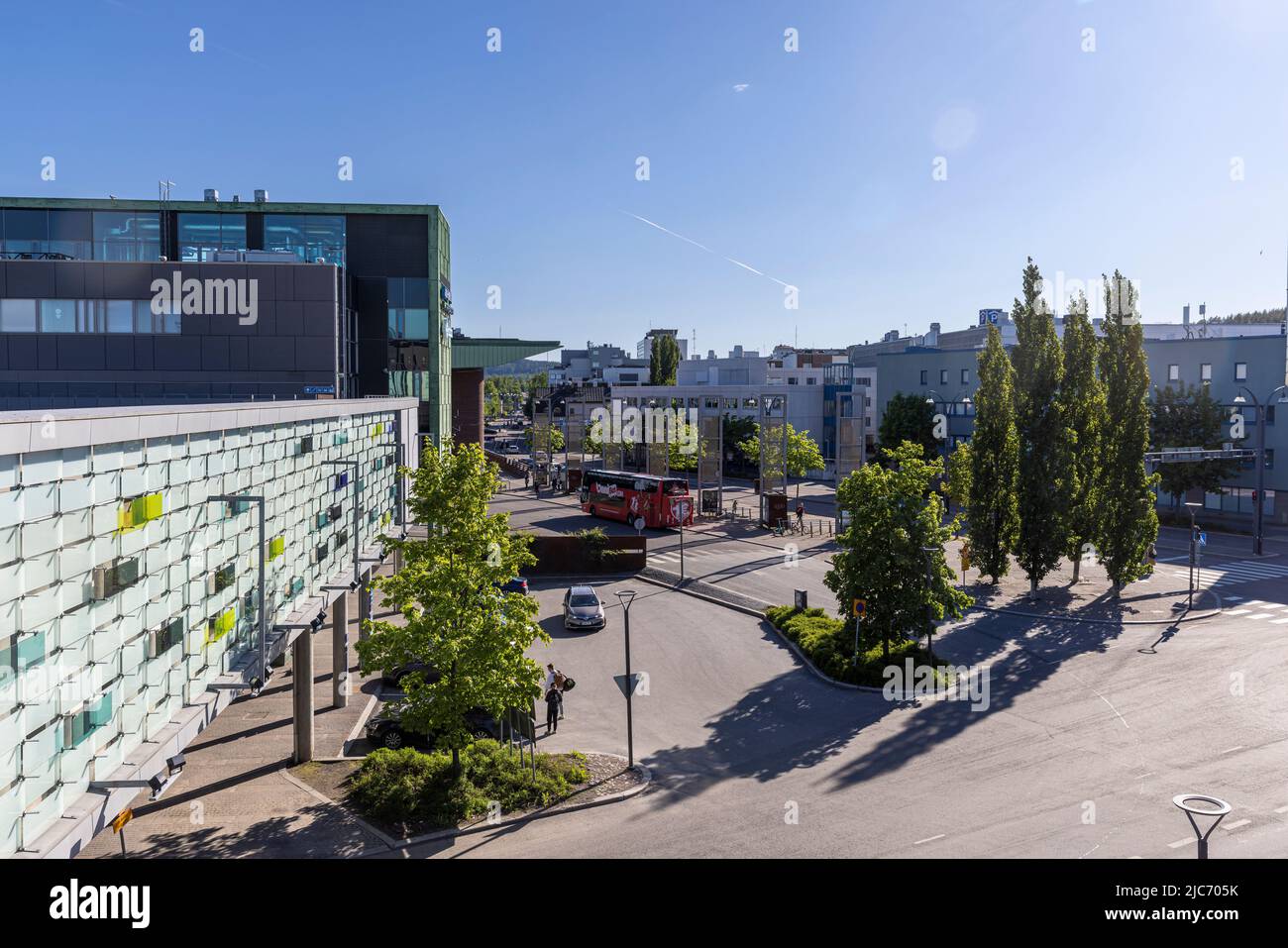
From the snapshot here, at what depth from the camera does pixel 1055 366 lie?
1527 inches

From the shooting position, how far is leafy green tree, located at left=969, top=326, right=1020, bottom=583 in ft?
128

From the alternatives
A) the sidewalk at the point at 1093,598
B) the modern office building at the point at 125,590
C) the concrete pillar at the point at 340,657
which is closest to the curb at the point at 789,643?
the sidewalk at the point at 1093,598

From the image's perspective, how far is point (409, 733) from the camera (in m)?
23.5

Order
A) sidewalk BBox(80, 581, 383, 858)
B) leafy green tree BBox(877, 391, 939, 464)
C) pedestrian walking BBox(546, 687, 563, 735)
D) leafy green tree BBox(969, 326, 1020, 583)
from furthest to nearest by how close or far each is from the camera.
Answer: leafy green tree BBox(877, 391, 939, 464) < leafy green tree BBox(969, 326, 1020, 583) < pedestrian walking BBox(546, 687, 563, 735) < sidewalk BBox(80, 581, 383, 858)

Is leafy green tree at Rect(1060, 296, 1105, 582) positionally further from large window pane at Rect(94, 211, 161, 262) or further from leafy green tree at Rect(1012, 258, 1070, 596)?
large window pane at Rect(94, 211, 161, 262)

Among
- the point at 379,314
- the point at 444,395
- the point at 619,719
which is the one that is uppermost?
the point at 379,314

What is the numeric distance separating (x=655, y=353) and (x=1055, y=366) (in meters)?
70.3

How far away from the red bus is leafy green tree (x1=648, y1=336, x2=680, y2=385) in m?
45.8

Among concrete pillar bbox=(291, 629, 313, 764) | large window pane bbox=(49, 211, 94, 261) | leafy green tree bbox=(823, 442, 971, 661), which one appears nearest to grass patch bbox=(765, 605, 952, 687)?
leafy green tree bbox=(823, 442, 971, 661)

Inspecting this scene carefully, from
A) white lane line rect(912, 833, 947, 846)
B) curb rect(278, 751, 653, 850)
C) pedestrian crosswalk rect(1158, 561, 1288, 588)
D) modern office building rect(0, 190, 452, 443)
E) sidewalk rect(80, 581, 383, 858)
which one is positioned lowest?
curb rect(278, 751, 653, 850)

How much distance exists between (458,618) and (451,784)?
3490 mm

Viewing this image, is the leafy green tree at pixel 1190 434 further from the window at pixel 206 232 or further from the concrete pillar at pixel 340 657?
the window at pixel 206 232
